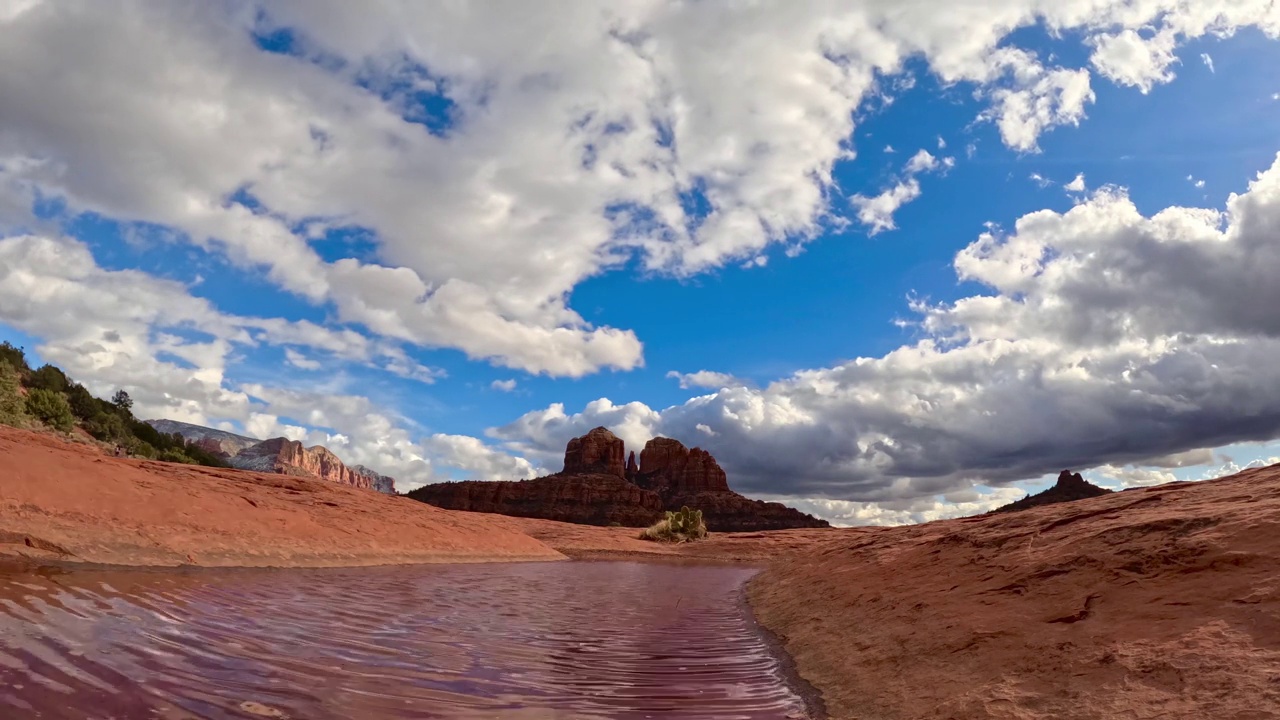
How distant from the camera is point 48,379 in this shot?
48375 mm

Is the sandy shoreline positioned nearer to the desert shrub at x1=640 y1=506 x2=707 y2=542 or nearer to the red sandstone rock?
the desert shrub at x1=640 y1=506 x2=707 y2=542

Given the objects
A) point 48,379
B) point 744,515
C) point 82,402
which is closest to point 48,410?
point 82,402

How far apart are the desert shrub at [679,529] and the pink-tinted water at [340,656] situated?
4497 centimetres

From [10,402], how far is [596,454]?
132m

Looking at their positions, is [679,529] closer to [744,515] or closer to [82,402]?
[82,402]

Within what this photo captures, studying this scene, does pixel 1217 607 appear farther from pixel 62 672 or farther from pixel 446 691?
pixel 62 672

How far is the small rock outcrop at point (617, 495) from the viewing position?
4523 inches

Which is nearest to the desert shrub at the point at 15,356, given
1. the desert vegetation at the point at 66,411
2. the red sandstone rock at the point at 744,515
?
the desert vegetation at the point at 66,411

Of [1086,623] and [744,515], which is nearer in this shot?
[1086,623]

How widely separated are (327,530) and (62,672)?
18411 millimetres

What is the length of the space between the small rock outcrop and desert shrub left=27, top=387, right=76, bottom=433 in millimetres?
77920

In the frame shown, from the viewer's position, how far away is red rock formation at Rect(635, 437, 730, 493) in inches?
6024

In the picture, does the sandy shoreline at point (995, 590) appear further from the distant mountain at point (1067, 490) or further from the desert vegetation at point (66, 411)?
the distant mountain at point (1067, 490)

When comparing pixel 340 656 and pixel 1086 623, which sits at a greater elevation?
pixel 1086 623
